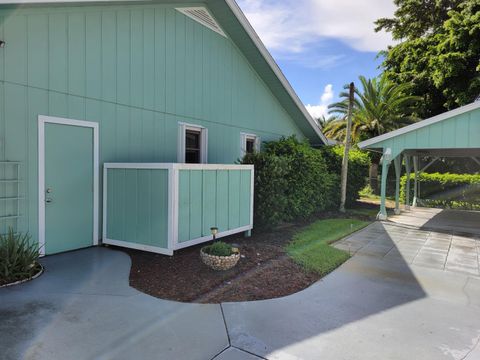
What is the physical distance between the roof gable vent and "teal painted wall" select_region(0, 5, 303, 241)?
0.45 ft

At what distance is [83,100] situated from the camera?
18.9ft

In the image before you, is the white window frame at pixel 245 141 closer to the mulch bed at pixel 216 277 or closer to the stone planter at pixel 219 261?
the mulch bed at pixel 216 277

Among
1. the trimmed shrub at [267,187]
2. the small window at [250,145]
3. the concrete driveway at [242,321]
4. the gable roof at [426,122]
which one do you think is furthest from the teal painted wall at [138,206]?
the gable roof at [426,122]

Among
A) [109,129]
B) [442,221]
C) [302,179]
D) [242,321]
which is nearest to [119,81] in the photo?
[109,129]

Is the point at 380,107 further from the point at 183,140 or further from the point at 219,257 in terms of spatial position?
the point at 219,257

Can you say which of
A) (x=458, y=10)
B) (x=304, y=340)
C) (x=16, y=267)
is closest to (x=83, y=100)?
(x=16, y=267)

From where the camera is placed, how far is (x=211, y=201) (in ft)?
19.5

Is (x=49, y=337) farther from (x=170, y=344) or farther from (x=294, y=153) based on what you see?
(x=294, y=153)

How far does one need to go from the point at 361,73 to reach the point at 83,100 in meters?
19.7

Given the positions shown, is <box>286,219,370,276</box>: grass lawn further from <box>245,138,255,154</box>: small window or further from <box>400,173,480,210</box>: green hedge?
<box>400,173,480,210</box>: green hedge

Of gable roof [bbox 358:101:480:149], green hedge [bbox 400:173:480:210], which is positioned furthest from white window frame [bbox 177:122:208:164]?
green hedge [bbox 400:173:480:210]

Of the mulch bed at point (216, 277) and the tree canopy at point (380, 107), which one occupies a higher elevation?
the tree canopy at point (380, 107)

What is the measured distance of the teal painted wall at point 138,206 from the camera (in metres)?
5.15

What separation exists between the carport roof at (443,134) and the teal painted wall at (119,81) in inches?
189
